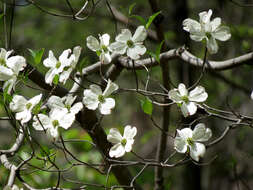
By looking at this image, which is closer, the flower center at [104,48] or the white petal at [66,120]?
the white petal at [66,120]

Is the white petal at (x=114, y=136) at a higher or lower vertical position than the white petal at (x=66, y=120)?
lower

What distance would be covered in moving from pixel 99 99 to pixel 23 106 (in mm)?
150

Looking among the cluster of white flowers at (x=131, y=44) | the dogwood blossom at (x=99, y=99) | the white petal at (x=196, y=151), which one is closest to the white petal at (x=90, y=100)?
the dogwood blossom at (x=99, y=99)

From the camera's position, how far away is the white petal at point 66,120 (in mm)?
622

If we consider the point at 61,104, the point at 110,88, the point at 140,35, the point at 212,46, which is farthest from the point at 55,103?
the point at 212,46

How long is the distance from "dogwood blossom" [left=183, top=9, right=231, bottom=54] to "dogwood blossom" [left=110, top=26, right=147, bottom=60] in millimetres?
93

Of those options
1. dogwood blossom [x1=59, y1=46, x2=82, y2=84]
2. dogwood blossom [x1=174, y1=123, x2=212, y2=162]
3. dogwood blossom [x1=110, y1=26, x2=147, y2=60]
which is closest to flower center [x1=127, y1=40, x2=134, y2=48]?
dogwood blossom [x1=110, y1=26, x2=147, y2=60]

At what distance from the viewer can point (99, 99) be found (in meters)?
0.68

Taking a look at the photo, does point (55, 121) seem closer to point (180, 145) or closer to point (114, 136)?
point (114, 136)

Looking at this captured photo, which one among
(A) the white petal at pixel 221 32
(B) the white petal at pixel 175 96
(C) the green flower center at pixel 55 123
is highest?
(A) the white petal at pixel 221 32

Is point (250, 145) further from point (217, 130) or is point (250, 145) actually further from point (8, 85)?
point (8, 85)

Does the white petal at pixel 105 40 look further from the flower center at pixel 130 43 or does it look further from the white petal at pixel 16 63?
the white petal at pixel 16 63

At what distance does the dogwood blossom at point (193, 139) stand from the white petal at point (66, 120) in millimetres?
207

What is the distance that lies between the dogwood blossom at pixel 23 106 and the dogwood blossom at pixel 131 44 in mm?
189
